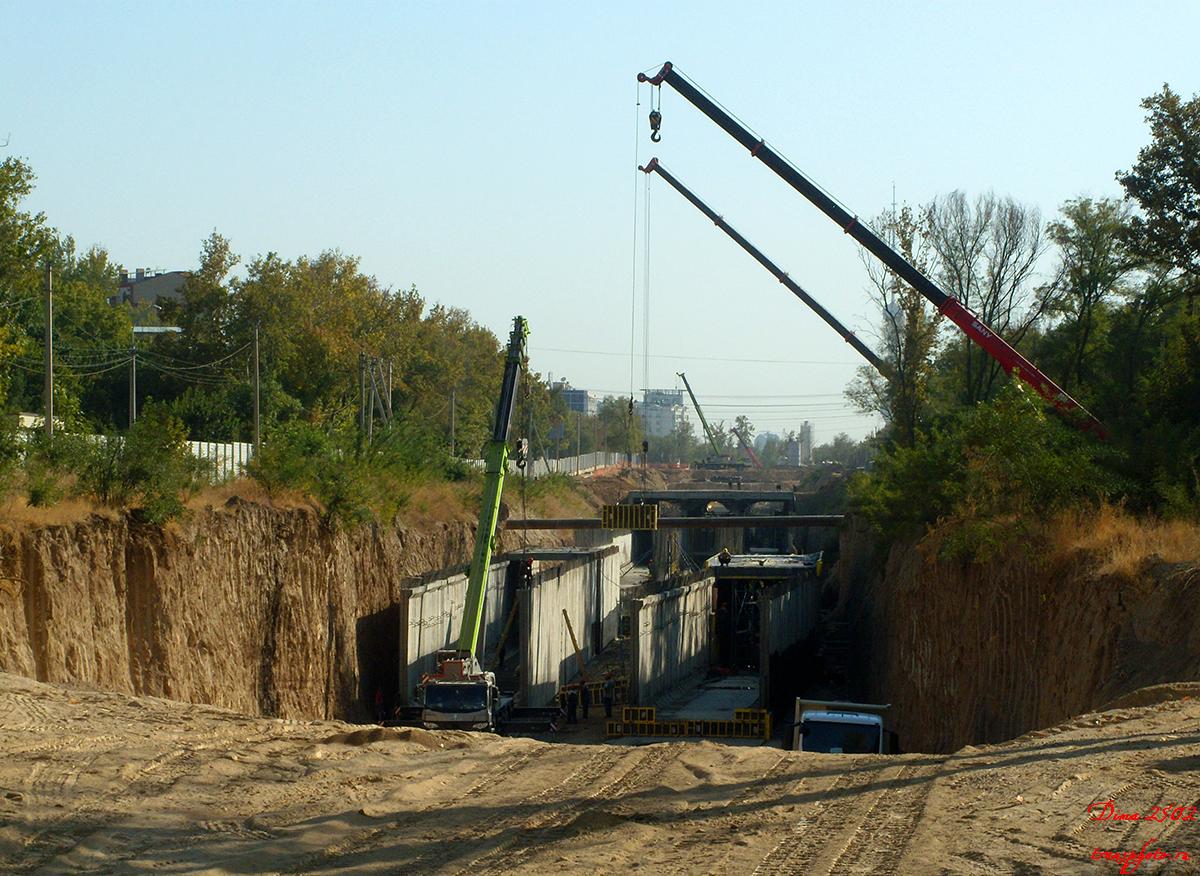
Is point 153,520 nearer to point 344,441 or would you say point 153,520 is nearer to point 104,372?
point 344,441

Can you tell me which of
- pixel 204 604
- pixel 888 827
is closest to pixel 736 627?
pixel 204 604

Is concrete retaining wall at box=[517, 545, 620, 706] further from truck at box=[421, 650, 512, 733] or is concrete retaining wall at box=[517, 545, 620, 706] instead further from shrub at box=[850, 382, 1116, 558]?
shrub at box=[850, 382, 1116, 558]

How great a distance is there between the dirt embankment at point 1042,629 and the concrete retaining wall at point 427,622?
13671 mm

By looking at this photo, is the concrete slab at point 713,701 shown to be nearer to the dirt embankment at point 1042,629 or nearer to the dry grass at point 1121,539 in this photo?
the dirt embankment at point 1042,629

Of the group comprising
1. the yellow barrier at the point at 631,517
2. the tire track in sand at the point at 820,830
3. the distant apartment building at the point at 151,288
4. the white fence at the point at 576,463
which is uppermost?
the distant apartment building at the point at 151,288

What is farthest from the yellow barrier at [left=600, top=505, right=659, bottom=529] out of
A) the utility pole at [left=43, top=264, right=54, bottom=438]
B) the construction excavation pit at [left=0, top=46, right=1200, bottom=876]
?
the utility pole at [left=43, top=264, right=54, bottom=438]

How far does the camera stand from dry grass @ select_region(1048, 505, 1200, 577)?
76.8ft

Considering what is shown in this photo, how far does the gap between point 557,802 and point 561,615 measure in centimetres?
3196

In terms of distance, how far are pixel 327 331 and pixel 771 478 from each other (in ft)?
331

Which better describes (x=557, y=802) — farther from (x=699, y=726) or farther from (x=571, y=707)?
(x=571, y=707)

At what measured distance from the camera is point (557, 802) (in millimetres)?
13727

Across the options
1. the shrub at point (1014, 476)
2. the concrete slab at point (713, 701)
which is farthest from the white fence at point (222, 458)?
the shrub at point (1014, 476)

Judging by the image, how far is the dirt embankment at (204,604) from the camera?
2683 centimetres

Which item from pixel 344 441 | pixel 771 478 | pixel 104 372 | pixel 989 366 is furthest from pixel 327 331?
pixel 771 478
